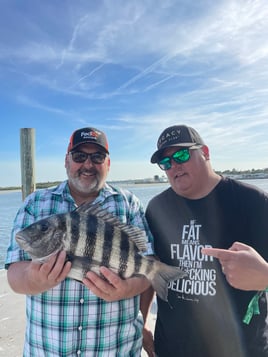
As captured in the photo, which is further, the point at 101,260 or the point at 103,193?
the point at 103,193

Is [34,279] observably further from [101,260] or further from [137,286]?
[137,286]

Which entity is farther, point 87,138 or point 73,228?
point 87,138

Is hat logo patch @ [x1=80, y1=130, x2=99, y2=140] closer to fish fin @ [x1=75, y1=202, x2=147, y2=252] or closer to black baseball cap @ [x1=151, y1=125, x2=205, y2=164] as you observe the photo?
black baseball cap @ [x1=151, y1=125, x2=205, y2=164]

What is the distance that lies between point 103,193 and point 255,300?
1328 mm

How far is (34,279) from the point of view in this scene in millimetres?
1900

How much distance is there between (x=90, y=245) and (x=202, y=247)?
0.82 meters

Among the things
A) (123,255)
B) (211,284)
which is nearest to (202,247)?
(211,284)

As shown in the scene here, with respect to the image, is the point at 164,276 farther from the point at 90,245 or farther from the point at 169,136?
the point at 169,136

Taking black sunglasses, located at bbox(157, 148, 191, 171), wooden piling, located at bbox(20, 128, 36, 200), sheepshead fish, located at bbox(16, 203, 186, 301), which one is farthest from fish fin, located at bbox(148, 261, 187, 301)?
wooden piling, located at bbox(20, 128, 36, 200)

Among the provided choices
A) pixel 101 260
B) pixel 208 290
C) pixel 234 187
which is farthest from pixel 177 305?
pixel 234 187

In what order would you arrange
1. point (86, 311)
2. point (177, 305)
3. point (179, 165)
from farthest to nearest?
point (179, 165), point (177, 305), point (86, 311)

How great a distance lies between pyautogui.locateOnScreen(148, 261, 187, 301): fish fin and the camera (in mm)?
2010

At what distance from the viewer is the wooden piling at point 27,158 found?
5.25 metres

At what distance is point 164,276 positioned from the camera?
202 cm
